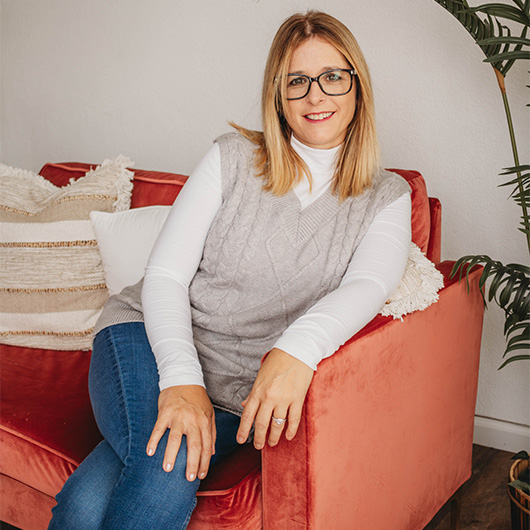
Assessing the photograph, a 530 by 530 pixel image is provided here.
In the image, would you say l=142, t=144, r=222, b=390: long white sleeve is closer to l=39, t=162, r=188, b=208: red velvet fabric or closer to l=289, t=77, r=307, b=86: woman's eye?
l=289, t=77, r=307, b=86: woman's eye

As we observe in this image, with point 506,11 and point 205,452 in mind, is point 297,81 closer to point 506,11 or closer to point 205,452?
point 506,11

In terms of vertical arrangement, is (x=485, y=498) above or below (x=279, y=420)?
below

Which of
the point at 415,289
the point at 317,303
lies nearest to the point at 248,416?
the point at 317,303

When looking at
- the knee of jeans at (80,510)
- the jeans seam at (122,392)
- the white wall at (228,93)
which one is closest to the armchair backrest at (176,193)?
the white wall at (228,93)

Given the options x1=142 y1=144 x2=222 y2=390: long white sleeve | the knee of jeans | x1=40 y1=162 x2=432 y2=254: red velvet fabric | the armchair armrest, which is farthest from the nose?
the knee of jeans

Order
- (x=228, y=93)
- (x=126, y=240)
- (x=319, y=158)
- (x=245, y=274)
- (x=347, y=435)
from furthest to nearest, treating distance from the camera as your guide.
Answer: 1. (x=228, y=93)
2. (x=126, y=240)
3. (x=319, y=158)
4. (x=245, y=274)
5. (x=347, y=435)

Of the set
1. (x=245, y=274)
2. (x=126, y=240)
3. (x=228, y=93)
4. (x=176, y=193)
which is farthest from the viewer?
(x=228, y=93)

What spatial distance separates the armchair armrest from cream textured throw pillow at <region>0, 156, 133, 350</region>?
918 mm

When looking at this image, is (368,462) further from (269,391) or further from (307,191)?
Result: (307,191)

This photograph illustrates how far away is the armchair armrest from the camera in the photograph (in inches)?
43.4

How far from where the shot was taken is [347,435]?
3.78 ft

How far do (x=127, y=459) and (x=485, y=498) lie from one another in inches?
45.0

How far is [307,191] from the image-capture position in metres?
1.46

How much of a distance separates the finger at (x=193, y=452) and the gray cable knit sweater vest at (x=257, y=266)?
0.71 ft
